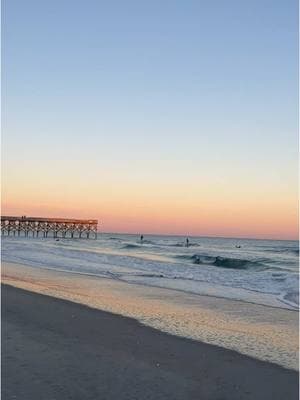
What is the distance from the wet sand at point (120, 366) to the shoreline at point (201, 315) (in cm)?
62

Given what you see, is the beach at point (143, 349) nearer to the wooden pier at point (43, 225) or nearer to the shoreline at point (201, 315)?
the shoreline at point (201, 315)

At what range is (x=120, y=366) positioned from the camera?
259 inches

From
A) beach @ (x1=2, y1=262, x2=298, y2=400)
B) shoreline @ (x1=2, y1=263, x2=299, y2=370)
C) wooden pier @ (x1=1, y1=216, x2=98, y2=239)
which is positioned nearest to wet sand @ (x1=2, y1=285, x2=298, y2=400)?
beach @ (x1=2, y1=262, x2=298, y2=400)

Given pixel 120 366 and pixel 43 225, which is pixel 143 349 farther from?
pixel 43 225

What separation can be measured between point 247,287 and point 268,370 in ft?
42.6

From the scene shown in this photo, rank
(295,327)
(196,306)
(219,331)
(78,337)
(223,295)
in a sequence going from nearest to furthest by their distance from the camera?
(78,337) < (219,331) < (295,327) < (196,306) < (223,295)

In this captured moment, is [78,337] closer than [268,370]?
No

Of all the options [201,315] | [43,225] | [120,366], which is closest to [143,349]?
[120,366]

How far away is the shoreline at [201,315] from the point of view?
28.0ft

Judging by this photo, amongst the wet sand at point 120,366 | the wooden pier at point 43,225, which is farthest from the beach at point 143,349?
the wooden pier at point 43,225

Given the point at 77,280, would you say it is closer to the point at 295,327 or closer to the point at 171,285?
the point at 171,285

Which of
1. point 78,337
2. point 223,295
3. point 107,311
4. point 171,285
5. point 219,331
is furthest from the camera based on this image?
point 171,285

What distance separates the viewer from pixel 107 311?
1145 cm

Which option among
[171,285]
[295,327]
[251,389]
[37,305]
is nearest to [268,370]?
[251,389]
